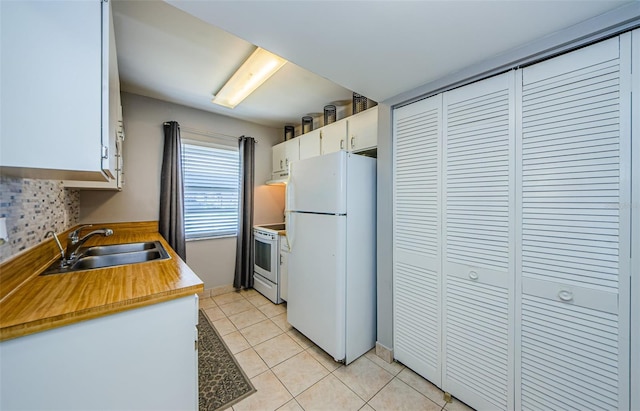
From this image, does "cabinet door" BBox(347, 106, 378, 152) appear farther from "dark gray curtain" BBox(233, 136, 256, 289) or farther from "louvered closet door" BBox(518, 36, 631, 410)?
"dark gray curtain" BBox(233, 136, 256, 289)

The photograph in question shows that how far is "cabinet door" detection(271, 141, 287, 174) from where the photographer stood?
3.50m

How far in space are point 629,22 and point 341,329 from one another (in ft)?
7.76

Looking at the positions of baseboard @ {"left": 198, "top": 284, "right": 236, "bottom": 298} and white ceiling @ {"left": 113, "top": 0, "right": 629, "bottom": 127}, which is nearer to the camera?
white ceiling @ {"left": 113, "top": 0, "right": 629, "bottom": 127}

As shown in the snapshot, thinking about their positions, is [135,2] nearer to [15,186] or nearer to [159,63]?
[159,63]

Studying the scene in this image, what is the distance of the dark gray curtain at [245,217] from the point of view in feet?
11.1

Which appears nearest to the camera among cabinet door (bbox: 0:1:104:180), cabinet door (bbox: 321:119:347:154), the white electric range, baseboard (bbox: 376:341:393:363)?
cabinet door (bbox: 0:1:104:180)

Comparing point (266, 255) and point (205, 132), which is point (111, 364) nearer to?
point (266, 255)

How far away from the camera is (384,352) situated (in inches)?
78.3

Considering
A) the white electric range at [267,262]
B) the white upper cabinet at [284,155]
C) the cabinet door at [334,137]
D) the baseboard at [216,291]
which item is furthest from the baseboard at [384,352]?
the white upper cabinet at [284,155]

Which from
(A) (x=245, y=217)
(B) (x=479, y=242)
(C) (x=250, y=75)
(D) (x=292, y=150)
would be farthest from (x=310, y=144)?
(B) (x=479, y=242)

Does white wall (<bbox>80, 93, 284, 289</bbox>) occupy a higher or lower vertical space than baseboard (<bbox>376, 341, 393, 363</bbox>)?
higher

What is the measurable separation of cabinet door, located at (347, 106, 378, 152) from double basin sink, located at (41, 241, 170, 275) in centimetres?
197

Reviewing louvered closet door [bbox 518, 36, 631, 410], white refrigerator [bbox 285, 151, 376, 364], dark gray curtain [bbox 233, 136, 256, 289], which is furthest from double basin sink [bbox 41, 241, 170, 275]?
louvered closet door [bbox 518, 36, 631, 410]

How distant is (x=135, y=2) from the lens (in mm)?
1422
